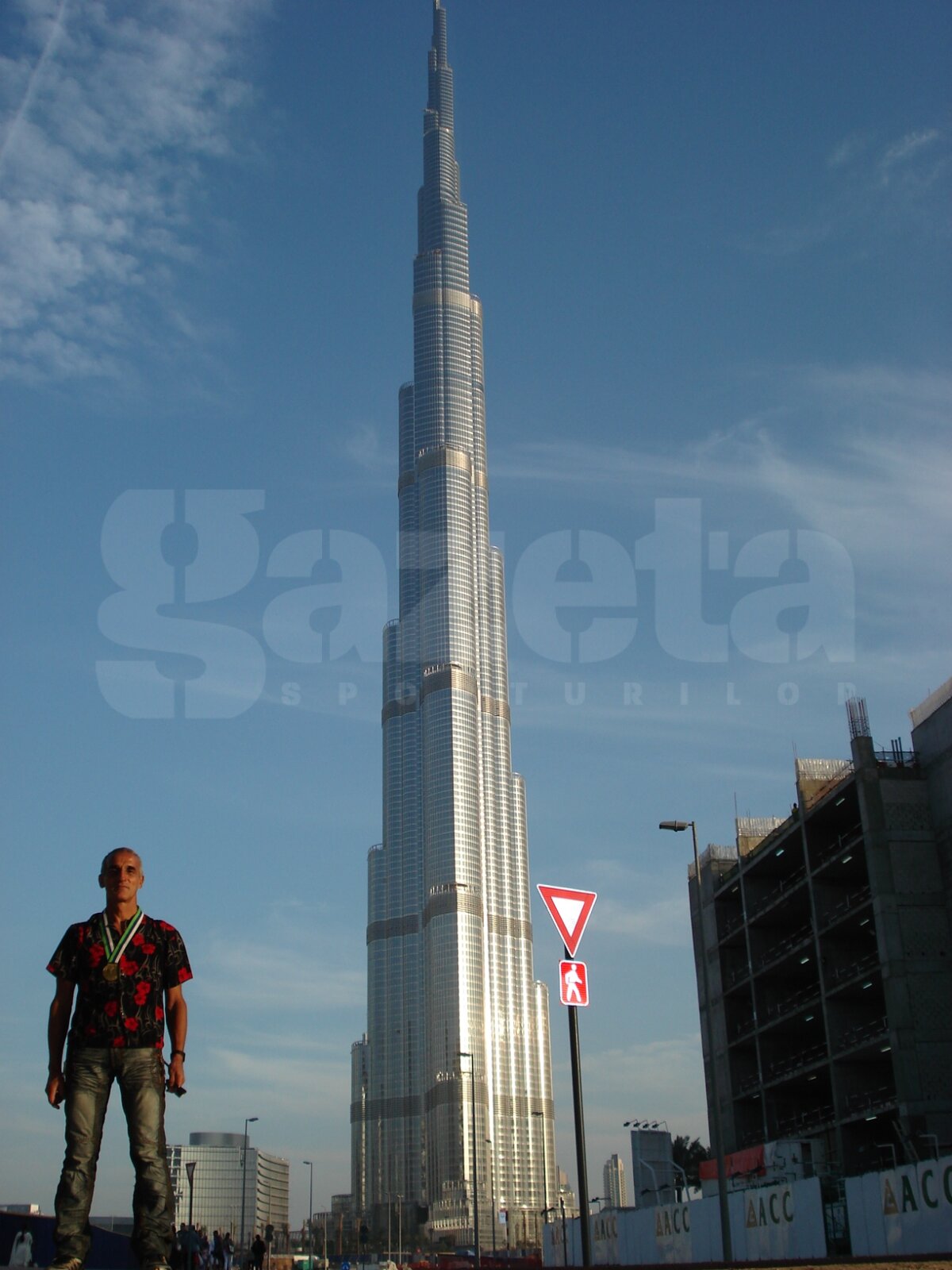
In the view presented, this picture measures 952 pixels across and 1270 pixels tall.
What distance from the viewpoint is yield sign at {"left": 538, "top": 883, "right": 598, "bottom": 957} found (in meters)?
17.2

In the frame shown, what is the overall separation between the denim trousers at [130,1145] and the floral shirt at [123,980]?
0.13 meters

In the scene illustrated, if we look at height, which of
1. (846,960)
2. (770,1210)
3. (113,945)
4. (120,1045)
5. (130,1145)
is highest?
(846,960)

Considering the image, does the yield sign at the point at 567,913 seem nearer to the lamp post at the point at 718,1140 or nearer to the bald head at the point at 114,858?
the bald head at the point at 114,858

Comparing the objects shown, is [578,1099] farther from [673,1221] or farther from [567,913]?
[673,1221]

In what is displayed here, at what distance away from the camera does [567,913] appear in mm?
17281

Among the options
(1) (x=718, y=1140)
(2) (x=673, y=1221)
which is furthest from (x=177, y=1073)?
(2) (x=673, y=1221)

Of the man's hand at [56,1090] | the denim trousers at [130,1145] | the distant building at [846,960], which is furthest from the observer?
the distant building at [846,960]

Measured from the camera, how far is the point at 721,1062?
291 ft

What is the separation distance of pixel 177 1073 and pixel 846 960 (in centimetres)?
6925

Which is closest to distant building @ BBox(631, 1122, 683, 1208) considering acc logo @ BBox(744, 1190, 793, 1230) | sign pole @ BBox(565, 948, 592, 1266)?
acc logo @ BBox(744, 1190, 793, 1230)

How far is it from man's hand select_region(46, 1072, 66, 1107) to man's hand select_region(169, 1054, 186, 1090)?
802 mm

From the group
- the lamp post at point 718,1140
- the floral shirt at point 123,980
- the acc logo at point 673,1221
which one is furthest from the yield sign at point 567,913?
the acc logo at point 673,1221

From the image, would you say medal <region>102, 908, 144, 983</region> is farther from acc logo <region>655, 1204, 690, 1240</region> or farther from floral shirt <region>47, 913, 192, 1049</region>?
acc logo <region>655, 1204, 690, 1240</region>

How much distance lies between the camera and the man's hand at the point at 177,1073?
10.2m
